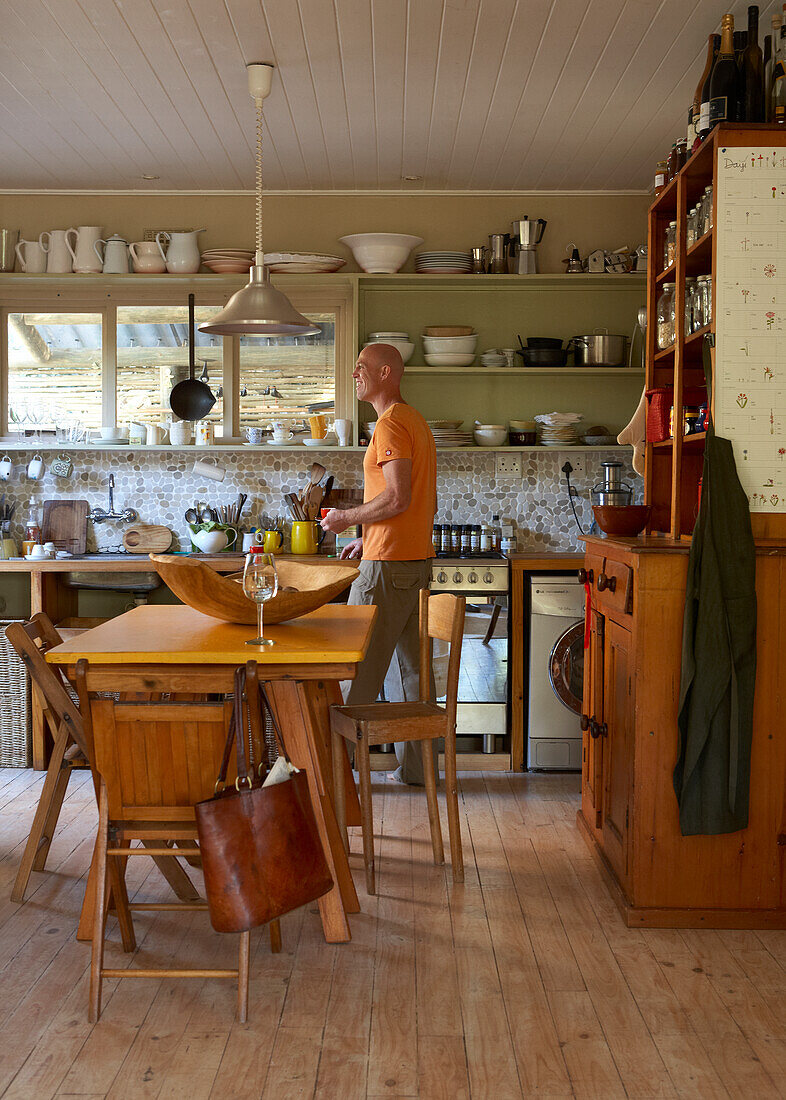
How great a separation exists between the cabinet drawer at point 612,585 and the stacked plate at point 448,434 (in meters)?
1.57

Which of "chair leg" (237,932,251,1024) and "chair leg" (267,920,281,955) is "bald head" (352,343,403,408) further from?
"chair leg" (237,932,251,1024)

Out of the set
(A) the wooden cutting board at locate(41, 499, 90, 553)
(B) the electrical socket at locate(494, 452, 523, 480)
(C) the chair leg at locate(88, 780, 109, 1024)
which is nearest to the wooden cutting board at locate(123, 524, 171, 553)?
(A) the wooden cutting board at locate(41, 499, 90, 553)

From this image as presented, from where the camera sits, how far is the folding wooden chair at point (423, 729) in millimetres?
3279

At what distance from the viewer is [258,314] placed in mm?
3762

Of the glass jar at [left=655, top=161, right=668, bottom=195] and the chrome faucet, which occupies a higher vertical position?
the glass jar at [left=655, top=161, right=668, bottom=195]

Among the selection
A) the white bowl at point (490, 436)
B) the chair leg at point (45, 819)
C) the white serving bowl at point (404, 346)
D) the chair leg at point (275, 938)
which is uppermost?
the white serving bowl at point (404, 346)

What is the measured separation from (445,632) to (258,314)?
4.36 ft

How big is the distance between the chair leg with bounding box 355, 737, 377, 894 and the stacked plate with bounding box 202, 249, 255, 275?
293 centimetres

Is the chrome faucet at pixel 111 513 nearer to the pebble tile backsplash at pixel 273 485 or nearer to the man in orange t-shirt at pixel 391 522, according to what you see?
the pebble tile backsplash at pixel 273 485

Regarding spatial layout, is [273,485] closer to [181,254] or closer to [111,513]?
[111,513]

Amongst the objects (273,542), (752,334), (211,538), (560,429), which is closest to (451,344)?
(560,429)

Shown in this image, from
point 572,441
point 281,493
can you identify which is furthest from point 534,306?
point 281,493

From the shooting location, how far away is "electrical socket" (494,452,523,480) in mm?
5543

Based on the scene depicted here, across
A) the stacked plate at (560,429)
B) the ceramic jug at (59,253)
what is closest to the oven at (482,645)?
the stacked plate at (560,429)
